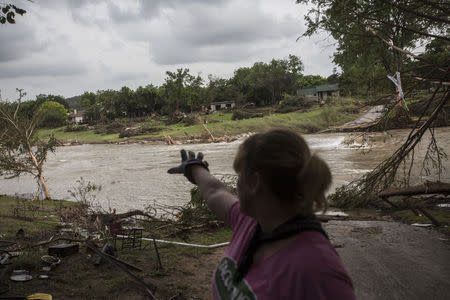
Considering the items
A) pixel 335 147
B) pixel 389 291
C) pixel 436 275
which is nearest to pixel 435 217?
pixel 436 275

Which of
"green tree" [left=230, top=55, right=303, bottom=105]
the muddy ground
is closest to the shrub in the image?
"green tree" [left=230, top=55, right=303, bottom=105]

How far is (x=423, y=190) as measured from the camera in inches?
328

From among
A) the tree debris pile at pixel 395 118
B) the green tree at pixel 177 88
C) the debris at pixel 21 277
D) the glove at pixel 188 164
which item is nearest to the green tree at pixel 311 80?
the green tree at pixel 177 88

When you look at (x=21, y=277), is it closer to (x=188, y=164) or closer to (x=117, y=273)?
(x=117, y=273)

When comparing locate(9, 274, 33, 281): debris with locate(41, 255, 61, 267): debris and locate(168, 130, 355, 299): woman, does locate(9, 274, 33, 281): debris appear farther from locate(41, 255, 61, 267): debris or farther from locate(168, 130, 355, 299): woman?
locate(168, 130, 355, 299): woman

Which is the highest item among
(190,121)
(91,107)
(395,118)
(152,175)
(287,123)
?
(91,107)

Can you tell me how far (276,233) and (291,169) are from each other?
24 centimetres

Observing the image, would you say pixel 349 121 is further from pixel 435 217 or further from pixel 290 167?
pixel 290 167

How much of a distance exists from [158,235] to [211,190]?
6889mm

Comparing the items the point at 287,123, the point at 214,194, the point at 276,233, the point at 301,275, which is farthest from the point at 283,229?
the point at 287,123

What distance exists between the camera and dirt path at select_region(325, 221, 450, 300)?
4910 mm

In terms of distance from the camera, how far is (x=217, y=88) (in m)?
84.7

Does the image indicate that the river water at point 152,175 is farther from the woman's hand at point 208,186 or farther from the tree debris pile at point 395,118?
the woman's hand at point 208,186

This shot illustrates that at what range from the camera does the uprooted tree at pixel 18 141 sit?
15641 mm
